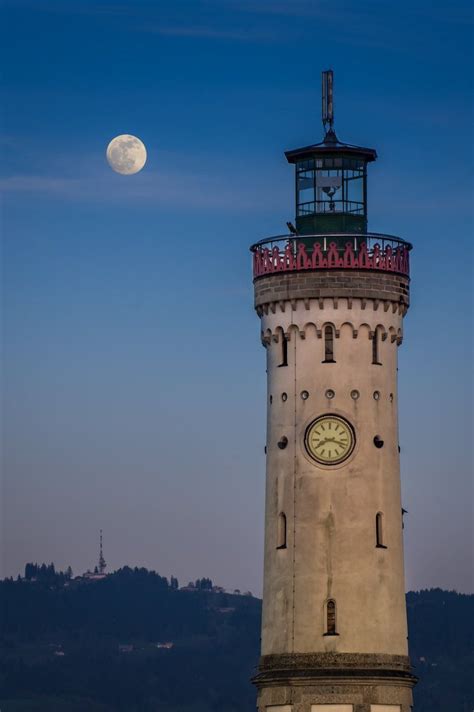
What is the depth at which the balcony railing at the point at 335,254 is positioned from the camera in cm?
10250

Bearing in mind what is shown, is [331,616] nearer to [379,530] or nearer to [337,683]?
[337,683]

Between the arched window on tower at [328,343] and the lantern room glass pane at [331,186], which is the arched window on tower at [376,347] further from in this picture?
the lantern room glass pane at [331,186]

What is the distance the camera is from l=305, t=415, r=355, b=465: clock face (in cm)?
10188

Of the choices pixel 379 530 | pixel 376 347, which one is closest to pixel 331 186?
pixel 376 347

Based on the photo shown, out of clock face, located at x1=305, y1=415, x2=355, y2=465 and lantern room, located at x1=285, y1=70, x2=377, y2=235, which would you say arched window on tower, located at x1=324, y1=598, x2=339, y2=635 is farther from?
lantern room, located at x1=285, y1=70, x2=377, y2=235

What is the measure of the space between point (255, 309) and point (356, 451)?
8.16m

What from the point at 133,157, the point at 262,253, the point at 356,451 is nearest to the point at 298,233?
the point at 262,253

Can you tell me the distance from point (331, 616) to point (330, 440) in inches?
296

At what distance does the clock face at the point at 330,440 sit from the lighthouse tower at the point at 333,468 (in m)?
0.04

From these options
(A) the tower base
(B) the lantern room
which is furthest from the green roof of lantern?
(A) the tower base

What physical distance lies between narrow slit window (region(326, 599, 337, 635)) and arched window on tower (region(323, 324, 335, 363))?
10.4 meters

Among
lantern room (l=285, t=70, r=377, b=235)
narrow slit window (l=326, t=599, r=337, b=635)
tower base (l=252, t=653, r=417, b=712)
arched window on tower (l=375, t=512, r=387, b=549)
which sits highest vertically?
lantern room (l=285, t=70, r=377, b=235)

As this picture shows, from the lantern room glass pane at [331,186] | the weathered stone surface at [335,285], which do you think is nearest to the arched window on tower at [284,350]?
the weathered stone surface at [335,285]

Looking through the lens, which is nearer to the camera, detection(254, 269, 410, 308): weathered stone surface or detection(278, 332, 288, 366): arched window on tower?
detection(254, 269, 410, 308): weathered stone surface
